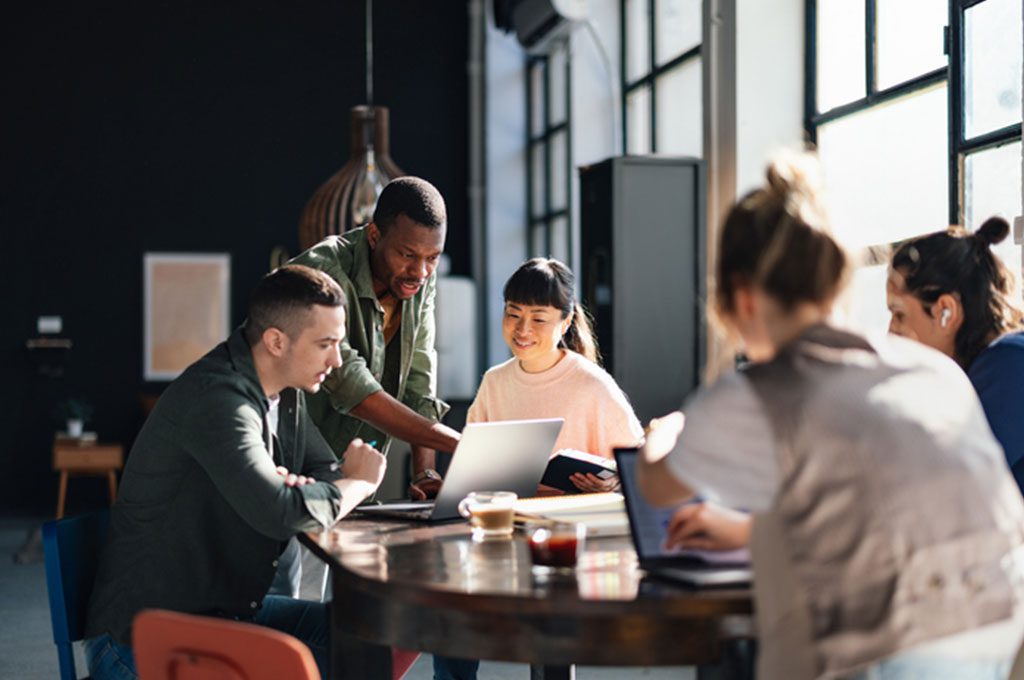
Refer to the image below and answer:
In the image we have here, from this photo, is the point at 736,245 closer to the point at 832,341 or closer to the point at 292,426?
the point at 832,341

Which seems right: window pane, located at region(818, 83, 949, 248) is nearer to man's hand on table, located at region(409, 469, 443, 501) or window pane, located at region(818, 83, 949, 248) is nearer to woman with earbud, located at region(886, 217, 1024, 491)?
woman with earbud, located at region(886, 217, 1024, 491)

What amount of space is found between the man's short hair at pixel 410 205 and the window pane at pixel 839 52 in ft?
8.89

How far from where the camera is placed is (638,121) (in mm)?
8203

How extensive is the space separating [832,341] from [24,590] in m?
5.56

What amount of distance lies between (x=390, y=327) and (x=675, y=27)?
4.50 meters

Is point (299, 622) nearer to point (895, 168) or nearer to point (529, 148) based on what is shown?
point (895, 168)

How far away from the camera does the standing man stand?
3133 mm

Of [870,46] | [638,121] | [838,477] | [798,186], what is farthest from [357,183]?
[838,477]

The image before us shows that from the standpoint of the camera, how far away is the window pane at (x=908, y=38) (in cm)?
473

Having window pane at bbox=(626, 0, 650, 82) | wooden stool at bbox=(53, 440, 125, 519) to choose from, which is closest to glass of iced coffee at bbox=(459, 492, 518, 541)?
window pane at bbox=(626, 0, 650, 82)

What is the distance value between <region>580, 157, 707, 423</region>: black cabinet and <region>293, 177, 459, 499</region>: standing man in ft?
8.76

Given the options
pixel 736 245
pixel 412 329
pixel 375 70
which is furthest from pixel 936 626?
pixel 375 70

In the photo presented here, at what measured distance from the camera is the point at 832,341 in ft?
5.04

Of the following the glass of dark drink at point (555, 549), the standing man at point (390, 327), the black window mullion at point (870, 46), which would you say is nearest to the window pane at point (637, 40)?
the black window mullion at point (870, 46)
